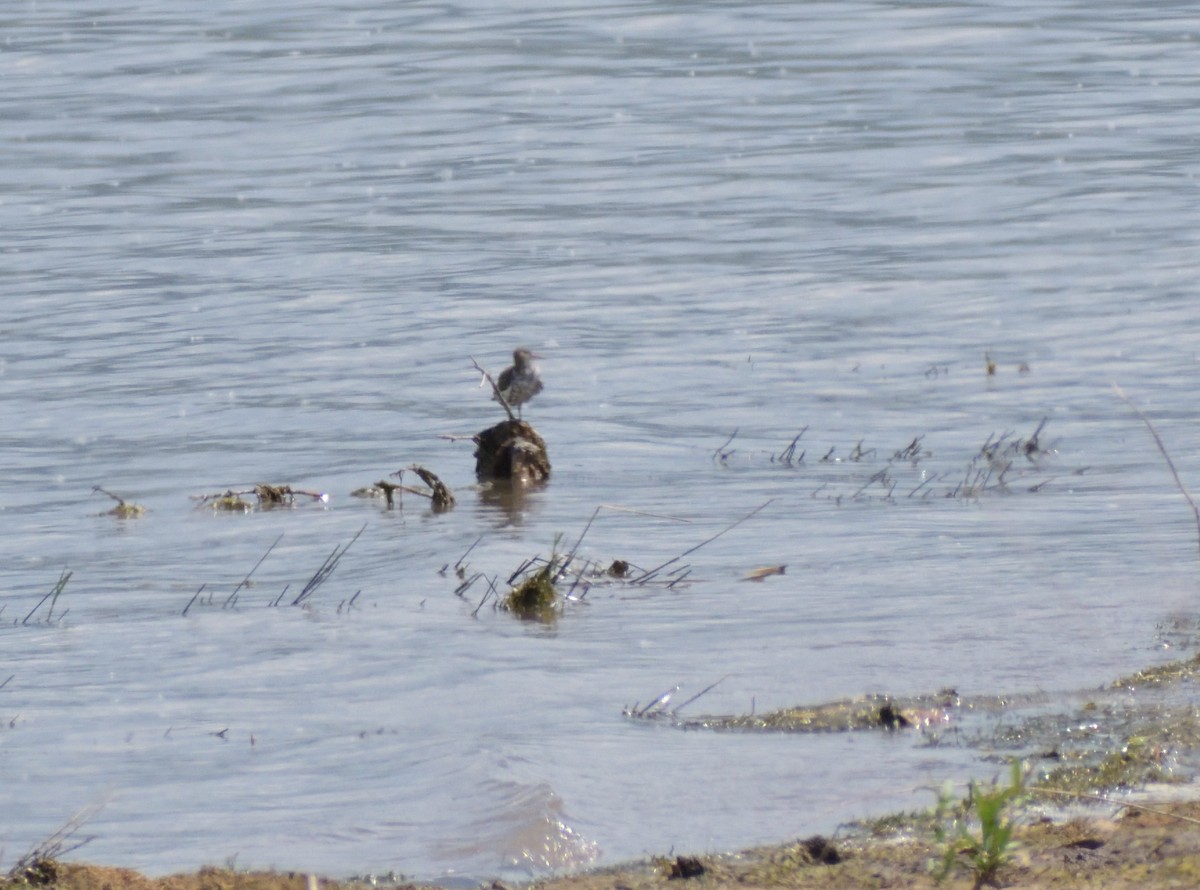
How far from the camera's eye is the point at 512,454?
11.4m

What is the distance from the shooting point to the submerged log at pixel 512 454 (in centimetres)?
1146

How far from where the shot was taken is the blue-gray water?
6309mm

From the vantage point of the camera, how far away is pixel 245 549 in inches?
400

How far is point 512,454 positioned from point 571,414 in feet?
7.45

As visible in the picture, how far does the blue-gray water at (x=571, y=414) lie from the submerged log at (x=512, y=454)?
26cm

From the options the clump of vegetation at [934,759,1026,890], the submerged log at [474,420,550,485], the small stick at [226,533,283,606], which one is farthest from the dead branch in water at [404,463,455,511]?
the clump of vegetation at [934,759,1026,890]

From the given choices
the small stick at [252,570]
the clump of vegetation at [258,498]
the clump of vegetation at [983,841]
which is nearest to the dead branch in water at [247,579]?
the small stick at [252,570]

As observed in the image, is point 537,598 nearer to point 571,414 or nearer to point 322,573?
point 322,573

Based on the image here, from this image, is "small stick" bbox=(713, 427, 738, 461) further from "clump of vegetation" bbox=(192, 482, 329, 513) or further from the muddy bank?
the muddy bank

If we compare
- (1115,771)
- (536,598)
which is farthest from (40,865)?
(536,598)

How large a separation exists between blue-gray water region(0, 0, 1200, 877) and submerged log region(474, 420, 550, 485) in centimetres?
26

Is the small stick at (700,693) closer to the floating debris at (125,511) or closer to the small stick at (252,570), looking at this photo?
the small stick at (252,570)

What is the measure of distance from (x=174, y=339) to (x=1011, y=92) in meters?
14.9

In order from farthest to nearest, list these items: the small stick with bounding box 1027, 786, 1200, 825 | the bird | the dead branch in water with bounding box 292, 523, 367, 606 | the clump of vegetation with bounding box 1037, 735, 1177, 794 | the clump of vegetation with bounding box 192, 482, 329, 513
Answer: the bird
the clump of vegetation with bounding box 192, 482, 329, 513
the dead branch in water with bounding box 292, 523, 367, 606
the clump of vegetation with bounding box 1037, 735, 1177, 794
the small stick with bounding box 1027, 786, 1200, 825
